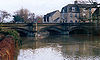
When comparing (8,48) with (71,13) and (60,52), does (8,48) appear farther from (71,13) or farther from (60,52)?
(71,13)

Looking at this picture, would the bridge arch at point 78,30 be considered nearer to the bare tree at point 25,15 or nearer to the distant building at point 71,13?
the distant building at point 71,13

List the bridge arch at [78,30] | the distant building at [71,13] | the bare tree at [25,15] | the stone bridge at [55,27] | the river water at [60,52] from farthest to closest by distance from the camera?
the bare tree at [25,15] → the distant building at [71,13] → the bridge arch at [78,30] → the stone bridge at [55,27] → the river water at [60,52]

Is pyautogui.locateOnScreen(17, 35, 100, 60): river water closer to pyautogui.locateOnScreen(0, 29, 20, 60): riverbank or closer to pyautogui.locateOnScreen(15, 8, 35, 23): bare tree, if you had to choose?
pyautogui.locateOnScreen(0, 29, 20, 60): riverbank

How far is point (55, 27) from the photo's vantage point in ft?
224

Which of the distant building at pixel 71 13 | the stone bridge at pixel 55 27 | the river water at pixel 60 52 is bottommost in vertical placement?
the river water at pixel 60 52

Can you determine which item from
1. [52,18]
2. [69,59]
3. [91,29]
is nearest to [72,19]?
[52,18]

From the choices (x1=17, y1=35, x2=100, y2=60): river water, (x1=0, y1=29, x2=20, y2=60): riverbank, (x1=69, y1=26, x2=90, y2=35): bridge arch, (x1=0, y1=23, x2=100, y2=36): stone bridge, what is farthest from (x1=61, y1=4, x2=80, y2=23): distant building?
(x1=0, y1=29, x2=20, y2=60): riverbank

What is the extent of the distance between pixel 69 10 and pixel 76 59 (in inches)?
2870

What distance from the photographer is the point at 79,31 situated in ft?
250

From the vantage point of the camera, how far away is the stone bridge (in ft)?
206

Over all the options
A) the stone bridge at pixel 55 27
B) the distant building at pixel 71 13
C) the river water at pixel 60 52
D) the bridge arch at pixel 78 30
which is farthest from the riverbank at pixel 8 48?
the distant building at pixel 71 13

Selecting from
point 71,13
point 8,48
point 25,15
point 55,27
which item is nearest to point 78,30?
point 55,27

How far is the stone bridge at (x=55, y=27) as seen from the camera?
6275 cm

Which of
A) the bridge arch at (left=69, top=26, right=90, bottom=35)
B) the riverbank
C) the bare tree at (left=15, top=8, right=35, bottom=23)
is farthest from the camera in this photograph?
the bare tree at (left=15, top=8, right=35, bottom=23)
